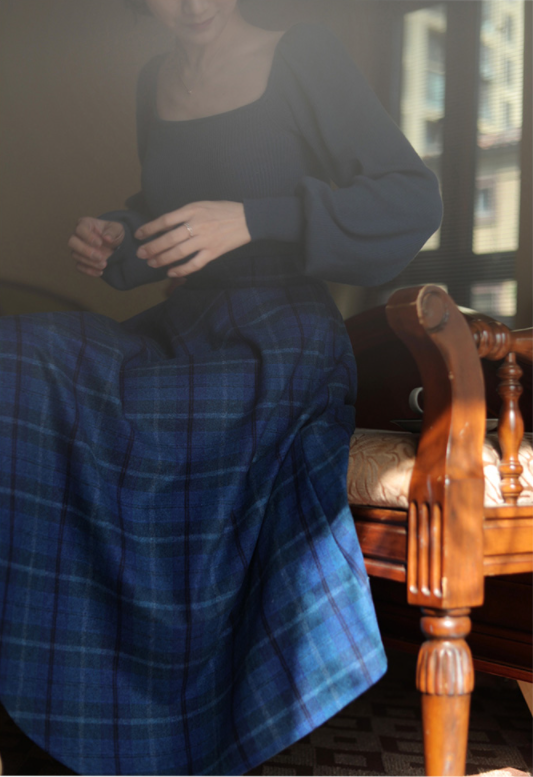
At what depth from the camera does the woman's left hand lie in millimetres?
1008

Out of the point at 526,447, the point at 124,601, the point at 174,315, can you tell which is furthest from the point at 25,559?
the point at 526,447

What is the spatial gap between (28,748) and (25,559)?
0.53 metres

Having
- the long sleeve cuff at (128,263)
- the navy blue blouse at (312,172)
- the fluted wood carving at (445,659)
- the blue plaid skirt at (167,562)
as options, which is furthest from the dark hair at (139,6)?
the fluted wood carving at (445,659)

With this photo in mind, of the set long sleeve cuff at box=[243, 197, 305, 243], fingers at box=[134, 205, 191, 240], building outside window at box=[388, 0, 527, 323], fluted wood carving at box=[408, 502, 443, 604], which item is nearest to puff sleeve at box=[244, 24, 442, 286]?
long sleeve cuff at box=[243, 197, 305, 243]

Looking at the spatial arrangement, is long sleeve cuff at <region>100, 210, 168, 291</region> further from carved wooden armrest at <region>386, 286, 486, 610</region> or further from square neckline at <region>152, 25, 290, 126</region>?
carved wooden armrest at <region>386, 286, 486, 610</region>

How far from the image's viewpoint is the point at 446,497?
684 mm

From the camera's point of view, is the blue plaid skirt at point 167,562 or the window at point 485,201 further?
the window at point 485,201

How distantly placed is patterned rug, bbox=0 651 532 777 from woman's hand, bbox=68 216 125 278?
2.60ft

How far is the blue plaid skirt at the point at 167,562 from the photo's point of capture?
690 mm

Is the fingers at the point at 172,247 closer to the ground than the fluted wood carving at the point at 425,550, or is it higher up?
higher up

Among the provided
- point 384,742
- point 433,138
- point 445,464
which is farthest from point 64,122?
point 384,742

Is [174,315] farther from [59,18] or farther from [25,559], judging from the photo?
[59,18]

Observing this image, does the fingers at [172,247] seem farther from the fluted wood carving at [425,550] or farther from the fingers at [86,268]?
the fluted wood carving at [425,550]

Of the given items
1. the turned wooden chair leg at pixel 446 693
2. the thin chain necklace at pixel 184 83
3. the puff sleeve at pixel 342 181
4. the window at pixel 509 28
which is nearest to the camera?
the turned wooden chair leg at pixel 446 693
